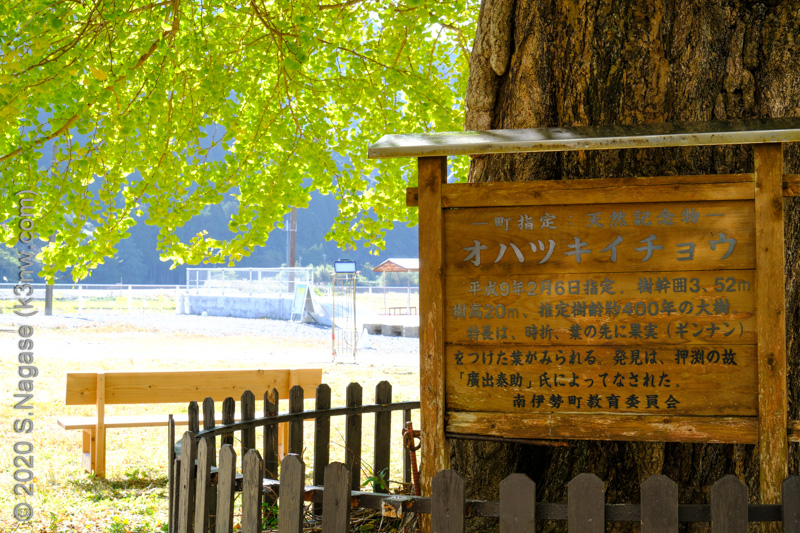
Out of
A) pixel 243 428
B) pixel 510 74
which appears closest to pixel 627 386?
pixel 510 74

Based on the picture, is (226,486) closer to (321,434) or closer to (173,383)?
(321,434)

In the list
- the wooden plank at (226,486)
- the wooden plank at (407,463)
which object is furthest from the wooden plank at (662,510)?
the wooden plank at (407,463)

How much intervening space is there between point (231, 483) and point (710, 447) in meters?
2.03

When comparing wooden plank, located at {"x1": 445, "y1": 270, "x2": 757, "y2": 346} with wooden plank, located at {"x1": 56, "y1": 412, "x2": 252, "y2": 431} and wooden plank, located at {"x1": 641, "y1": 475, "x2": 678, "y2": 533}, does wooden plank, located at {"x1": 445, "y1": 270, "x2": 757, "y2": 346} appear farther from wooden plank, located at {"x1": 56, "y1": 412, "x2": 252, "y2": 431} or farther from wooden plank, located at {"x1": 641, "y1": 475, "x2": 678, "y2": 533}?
wooden plank, located at {"x1": 56, "y1": 412, "x2": 252, "y2": 431}

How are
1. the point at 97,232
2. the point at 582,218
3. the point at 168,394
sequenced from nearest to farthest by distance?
1. the point at 582,218
2. the point at 97,232
3. the point at 168,394

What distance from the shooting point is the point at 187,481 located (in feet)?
9.89

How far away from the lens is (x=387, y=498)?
7.75ft

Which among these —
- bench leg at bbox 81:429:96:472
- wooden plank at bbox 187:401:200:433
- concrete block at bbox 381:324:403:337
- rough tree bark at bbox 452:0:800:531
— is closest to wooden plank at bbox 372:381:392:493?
rough tree bark at bbox 452:0:800:531

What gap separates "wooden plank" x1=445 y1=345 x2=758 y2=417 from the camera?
2.45 m

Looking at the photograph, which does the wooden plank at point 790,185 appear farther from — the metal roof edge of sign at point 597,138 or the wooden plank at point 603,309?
the wooden plank at point 603,309

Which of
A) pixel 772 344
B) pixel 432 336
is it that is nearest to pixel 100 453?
pixel 432 336

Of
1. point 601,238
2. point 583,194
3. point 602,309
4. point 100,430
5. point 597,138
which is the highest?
point 597,138

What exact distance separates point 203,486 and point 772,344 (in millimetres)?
2222

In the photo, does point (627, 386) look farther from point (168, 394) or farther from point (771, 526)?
point (168, 394)
